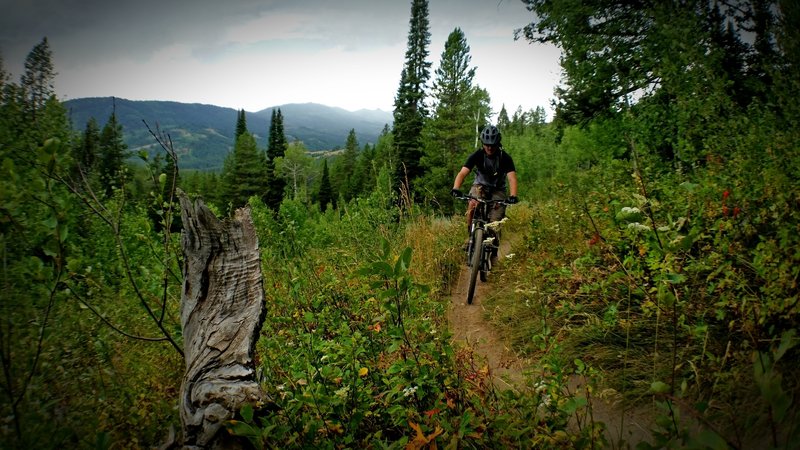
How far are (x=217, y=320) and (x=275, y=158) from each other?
187ft

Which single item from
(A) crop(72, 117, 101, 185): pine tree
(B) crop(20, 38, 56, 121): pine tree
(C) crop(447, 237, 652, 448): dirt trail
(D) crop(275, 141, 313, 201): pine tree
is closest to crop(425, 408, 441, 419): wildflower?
(C) crop(447, 237, 652, 448): dirt trail

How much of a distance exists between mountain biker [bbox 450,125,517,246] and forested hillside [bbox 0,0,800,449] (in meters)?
1.03

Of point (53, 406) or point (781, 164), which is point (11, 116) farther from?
point (781, 164)

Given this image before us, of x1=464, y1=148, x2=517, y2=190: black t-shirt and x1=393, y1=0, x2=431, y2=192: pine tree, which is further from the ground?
x1=393, y1=0, x2=431, y2=192: pine tree

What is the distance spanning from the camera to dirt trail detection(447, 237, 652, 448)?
8.59 ft

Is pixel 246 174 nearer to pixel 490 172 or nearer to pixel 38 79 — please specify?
pixel 38 79

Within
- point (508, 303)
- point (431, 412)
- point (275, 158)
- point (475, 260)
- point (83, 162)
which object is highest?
point (275, 158)

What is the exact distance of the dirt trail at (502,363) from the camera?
103 inches

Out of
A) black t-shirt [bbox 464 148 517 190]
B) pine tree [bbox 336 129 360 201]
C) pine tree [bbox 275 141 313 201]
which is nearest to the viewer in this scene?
black t-shirt [bbox 464 148 517 190]

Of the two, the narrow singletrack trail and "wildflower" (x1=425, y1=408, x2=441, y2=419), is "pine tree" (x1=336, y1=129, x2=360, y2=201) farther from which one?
"wildflower" (x1=425, y1=408, x2=441, y2=419)

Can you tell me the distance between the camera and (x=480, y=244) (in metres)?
5.60

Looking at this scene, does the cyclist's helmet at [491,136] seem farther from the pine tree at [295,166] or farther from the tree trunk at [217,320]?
the pine tree at [295,166]

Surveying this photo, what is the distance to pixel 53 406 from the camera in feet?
6.60

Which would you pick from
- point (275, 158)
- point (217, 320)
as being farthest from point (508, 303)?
point (275, 158)
